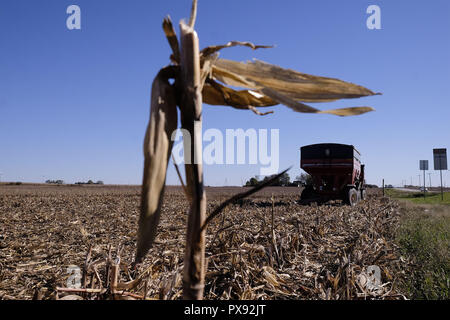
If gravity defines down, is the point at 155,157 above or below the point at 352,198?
above

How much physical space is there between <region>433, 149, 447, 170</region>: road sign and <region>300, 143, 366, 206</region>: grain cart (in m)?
16.2

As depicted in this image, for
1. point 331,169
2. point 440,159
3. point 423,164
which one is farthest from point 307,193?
point 423,164

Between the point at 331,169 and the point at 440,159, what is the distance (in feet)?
58.4

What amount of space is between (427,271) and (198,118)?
4049mm

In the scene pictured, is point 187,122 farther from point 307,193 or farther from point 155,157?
point 307,193

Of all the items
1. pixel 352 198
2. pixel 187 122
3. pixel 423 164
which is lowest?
pixel 352 198

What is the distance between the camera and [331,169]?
1367cm

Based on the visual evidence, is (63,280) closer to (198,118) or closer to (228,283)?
(228,283)

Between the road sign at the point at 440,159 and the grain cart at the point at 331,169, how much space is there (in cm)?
1624

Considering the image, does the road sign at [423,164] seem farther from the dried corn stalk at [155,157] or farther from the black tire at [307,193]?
the dried corn stalk at [155,157]

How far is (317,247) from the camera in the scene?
434cm

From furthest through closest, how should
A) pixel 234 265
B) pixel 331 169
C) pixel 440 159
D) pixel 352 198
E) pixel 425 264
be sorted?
pixel 440 159 < pixel 331 169 < pixel 352 198 < pixel 425 264 < pixel 234 265

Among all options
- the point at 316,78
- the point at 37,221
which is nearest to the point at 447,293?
the point at 316,78

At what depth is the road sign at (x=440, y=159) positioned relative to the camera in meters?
25.5
